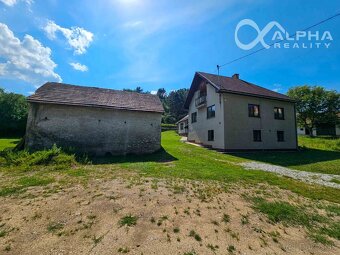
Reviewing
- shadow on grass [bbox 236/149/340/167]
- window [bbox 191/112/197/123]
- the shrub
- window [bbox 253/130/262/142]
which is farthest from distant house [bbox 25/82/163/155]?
window [bbox 253/130/262/142]

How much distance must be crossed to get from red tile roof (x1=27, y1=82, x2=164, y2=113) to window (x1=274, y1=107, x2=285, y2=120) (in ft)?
45.3

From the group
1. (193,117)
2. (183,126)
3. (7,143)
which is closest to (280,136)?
(193,117)

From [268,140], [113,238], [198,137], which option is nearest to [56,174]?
[113,238]

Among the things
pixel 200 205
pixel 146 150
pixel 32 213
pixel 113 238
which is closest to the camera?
pixel 113 238

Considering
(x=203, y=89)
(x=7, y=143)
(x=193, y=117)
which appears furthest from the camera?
(x=193, y=117)

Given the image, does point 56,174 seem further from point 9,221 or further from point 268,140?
point 268,140

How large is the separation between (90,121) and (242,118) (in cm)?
1458

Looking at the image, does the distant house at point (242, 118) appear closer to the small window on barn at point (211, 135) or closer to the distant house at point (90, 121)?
the small window on barn at point (211, 135)

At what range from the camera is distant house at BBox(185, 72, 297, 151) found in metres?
18.7

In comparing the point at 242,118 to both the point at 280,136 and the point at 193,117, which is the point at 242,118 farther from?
the point at 193,117

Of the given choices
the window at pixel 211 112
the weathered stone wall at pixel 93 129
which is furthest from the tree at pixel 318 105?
the weathered stone wall at pixel 93 129

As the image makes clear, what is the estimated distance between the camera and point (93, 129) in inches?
553

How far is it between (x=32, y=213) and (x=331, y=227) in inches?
286

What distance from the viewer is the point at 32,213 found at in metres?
4.53
